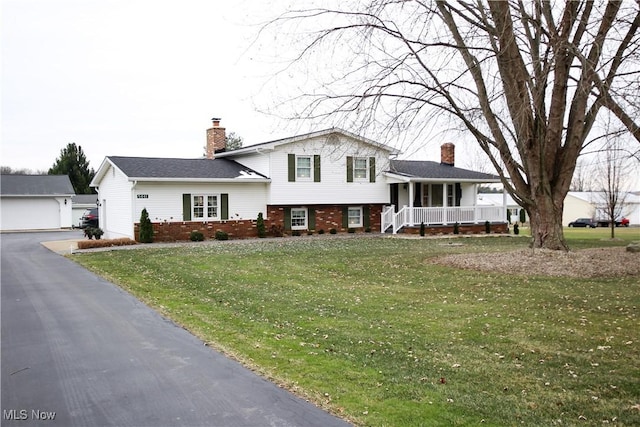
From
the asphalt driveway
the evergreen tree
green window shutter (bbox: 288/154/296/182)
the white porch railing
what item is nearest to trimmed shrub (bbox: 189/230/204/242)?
green window shutter (bbox: 288/154/296/182)

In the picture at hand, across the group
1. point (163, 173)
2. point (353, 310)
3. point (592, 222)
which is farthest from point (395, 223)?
point (592, 222)

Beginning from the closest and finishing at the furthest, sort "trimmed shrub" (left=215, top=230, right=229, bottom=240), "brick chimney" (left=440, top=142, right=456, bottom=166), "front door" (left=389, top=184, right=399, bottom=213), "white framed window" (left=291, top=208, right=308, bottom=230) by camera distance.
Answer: "trimmed shrub" (left=215, top=230, right=229, bottom=240)
"white framed window" (left=291, top=208, right=308, bottom=230)
"front door" (left=389, top=184, right=399, bottom=213)
"brick chimney" (left=440, top=142, right=456, bottom=166)

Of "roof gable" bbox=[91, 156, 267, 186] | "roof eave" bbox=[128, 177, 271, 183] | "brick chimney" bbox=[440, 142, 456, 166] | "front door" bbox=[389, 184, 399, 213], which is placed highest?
"brick chimney" bbox=[440, 142, 456, 166]

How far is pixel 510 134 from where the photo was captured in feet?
47.8

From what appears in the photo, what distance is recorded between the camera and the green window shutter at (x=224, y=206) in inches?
988

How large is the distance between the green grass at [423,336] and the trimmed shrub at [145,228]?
28.2ft

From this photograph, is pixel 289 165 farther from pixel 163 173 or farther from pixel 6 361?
pixel 6 361

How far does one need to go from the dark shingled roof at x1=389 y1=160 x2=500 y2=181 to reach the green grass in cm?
1578

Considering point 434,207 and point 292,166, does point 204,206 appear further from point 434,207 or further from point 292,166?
point 434,207

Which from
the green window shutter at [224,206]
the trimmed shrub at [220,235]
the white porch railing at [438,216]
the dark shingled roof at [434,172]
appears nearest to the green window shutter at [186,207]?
the trimmed shrub at [220,235]

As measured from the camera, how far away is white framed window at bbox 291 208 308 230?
2709 centimetres

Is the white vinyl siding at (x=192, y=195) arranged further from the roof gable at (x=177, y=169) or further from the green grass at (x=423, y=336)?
the green grass at (x=423, y=336)

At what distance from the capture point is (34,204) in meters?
39.6

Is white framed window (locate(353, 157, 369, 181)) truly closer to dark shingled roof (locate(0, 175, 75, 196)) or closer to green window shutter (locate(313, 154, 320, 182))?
green window shutter (locate(313, 154, 320, 182))
